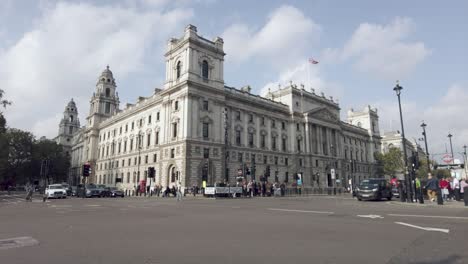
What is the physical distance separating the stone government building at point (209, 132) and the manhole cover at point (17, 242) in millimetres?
32080

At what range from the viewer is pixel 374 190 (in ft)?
78.2

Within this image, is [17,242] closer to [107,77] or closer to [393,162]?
[107,77]

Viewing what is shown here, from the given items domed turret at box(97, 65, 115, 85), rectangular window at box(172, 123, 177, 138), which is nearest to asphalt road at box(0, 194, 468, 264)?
rectangular window at box(172, 123, 177, 138)

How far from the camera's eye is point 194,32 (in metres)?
49.4

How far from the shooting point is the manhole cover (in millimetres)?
6734

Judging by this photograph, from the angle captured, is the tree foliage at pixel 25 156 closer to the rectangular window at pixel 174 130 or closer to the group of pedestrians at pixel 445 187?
the rectangular window at pixel 174 130

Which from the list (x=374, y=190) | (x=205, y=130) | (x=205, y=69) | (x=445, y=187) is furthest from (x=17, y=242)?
(x=205, y=69)

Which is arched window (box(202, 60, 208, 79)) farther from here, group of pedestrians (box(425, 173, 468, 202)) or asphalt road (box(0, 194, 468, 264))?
asphalt road (box(0, 194, 468, 264))

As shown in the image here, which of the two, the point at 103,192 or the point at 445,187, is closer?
the point at 445,187

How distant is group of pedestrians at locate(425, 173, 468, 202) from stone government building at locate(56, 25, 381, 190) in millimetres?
12583

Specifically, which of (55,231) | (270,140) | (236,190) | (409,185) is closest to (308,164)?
(270,140)

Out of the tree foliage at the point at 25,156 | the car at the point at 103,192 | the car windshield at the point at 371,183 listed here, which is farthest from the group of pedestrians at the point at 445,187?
the tree foliage at the point at 25,156

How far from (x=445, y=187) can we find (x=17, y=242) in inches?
1035

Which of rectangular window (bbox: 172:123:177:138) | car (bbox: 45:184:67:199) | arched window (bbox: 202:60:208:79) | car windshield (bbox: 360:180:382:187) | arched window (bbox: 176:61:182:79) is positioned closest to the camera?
car windshield (bbox: 360:180:382:187)
